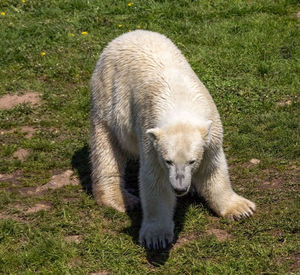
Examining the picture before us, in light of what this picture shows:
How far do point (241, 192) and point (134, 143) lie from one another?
111 cm

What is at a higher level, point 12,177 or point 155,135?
point 155,135

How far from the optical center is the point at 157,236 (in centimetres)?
530

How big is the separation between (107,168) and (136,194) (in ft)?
1.46

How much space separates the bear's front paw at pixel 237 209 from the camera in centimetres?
559

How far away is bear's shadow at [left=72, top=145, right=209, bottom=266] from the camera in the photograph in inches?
207

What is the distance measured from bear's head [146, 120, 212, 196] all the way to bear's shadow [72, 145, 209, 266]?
0.78 metres

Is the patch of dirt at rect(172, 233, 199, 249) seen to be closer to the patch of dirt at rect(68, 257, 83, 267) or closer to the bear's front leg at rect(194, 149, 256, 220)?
the bear's front leg at rect(194, 149, 256, 220)

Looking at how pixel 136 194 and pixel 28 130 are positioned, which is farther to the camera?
pixel 28 130

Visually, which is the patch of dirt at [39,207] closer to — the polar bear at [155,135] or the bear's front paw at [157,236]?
the polar bear at [155,135]

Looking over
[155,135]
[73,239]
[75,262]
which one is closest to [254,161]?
[155,135]

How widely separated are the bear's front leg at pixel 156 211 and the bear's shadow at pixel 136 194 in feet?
0.27

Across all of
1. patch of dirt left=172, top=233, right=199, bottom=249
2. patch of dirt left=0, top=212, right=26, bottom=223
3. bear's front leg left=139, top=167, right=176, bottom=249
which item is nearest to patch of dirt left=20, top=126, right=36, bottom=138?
patch of dirt left=0, top=212, right=26, bottom=223

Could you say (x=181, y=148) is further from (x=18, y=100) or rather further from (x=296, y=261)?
(x=18, y=100)

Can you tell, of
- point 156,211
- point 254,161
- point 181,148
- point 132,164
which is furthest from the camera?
point 132,164
